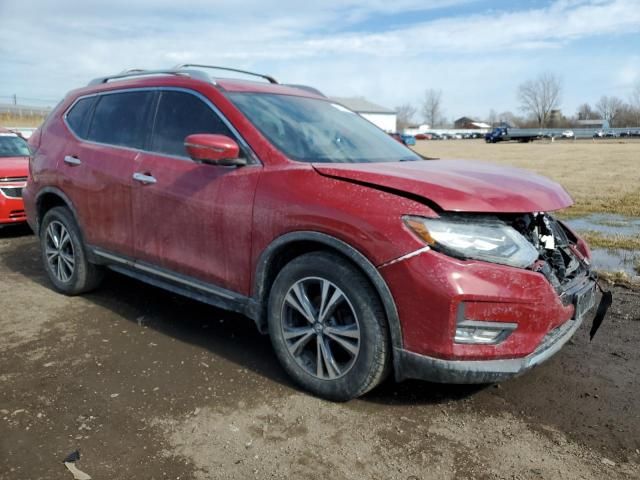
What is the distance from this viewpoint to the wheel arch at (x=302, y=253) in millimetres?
2701

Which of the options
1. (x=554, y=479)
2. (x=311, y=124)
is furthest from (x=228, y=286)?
(x=554, y=479)

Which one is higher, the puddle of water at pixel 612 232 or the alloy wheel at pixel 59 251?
the alloy wheel at pixel 59 251

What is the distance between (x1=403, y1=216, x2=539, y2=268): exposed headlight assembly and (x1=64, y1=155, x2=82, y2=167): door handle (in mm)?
3060

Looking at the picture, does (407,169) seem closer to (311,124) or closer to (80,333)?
(311,124)

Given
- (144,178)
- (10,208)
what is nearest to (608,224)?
(144,178)

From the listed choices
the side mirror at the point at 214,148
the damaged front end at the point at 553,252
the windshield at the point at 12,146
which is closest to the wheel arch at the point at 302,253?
the side mirror at the point at 214,148

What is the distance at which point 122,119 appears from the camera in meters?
4.28

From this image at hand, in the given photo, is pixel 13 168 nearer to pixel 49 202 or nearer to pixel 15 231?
pixel 15 231

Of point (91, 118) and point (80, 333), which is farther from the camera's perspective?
point (91, 118)

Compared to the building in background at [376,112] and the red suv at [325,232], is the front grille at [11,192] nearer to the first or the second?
the red suv at [325,232]

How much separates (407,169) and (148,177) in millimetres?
1841

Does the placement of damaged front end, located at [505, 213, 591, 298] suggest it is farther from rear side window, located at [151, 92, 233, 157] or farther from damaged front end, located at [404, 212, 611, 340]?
rear side window, located at [151, 92, 233, 157]

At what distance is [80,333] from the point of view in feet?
13.3

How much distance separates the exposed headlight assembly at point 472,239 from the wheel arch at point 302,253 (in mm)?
316
